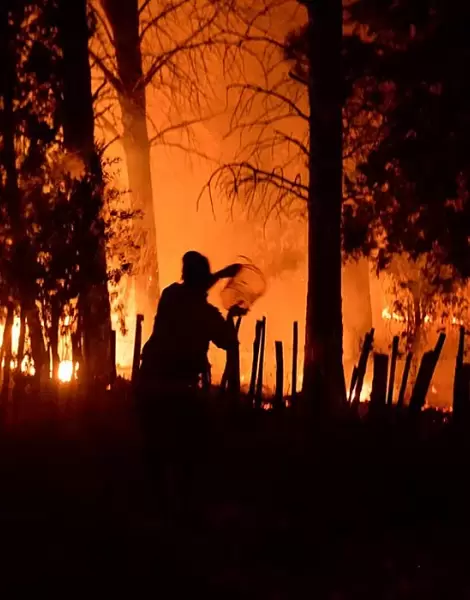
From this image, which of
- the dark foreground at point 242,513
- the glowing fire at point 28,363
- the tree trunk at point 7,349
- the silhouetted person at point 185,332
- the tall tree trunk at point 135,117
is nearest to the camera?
the dark foreground at point 242,513

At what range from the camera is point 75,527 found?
4750 millimetres

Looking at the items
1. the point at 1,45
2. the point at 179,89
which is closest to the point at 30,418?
the point at 1,45

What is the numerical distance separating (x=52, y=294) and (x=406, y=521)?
359 centimetres

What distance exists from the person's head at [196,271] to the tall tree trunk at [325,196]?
13.8ft

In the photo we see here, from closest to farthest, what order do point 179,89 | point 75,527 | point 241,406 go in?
point 75,527 → point 241,406 → point 179,89

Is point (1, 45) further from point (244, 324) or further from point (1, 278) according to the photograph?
point (244, 324)

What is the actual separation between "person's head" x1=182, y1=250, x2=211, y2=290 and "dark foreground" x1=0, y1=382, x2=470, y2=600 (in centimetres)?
88

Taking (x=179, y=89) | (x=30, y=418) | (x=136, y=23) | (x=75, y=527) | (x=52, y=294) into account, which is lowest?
(x=75, y=527)

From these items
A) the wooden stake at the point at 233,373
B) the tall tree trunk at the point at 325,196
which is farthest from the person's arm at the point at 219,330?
the tall tree trunk at the point at 325,196

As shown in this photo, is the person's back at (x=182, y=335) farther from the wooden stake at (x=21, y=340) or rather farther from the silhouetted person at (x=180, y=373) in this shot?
the wooden stake at (x=21, y=340)

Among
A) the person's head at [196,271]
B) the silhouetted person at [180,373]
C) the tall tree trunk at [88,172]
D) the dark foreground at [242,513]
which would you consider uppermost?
the tall tree trunk at [88,172]

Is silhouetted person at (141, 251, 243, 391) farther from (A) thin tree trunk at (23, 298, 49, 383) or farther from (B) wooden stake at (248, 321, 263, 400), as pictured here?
(B) wooden stake at (248, 321, 263, 400)

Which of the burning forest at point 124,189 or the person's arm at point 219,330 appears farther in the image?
the burning forest at point 124,189

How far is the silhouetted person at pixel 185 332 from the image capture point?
4.95 m
